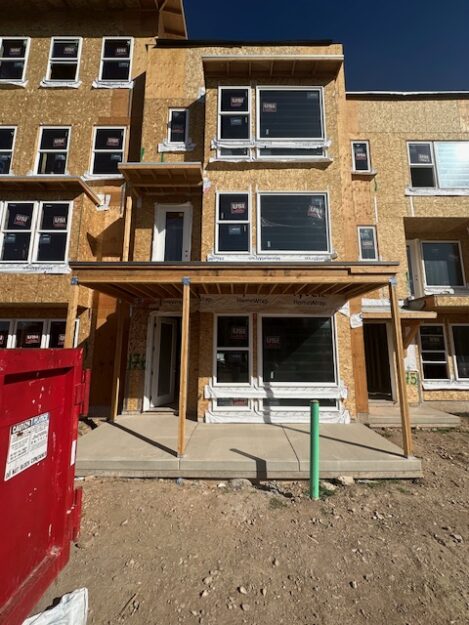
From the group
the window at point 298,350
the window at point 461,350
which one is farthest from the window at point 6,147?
the window at point 461,350

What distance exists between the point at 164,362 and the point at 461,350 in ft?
33.8

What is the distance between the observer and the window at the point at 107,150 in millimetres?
10000

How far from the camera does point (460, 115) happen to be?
35.4 ft

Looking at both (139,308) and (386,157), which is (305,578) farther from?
(386,157)

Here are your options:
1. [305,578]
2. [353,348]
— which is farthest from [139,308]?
[305,578]

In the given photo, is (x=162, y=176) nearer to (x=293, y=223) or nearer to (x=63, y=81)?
(x=293, y=223)

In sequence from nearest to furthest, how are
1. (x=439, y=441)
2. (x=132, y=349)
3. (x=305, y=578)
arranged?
1. (x=305, y=578)
2. (x=439, y=441)
3. (x=132, y=349)

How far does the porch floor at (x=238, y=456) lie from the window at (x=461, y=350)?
6.15 meters

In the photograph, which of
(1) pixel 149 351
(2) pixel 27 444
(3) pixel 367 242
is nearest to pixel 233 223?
(1) pixel 149 351

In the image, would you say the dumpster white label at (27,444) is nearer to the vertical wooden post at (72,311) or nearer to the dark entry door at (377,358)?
the vertical wooden post at (72,311)

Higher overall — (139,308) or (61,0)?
(61,0)

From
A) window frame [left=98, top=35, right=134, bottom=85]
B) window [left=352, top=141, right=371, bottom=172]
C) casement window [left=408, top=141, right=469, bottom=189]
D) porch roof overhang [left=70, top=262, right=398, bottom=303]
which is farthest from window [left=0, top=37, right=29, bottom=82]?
casement window [left=408, top=141, right=469, bottom=189]

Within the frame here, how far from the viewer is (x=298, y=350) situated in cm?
783

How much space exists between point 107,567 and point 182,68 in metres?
13.0
